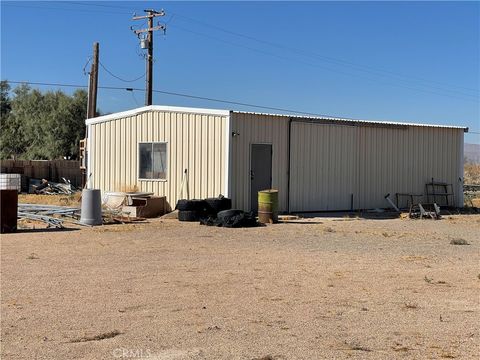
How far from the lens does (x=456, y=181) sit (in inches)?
938

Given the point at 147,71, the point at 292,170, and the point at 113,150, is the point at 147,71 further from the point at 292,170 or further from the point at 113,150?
the point at 292,170

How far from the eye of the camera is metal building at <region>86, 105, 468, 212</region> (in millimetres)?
18422

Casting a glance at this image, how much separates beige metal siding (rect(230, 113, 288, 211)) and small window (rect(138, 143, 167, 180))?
2.49 metres

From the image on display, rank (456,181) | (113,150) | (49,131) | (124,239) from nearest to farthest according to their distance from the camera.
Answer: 1. (124,239)
2. (113,150)
3. (456,181)
4. (49,131)

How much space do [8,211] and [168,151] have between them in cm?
610

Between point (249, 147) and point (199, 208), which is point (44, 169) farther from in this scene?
point (199, 208)

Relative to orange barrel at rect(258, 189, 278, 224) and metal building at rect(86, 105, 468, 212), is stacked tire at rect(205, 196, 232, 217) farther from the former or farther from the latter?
Answer: orange barrel at rect(258, 189, 278, 224)

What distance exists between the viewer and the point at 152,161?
19812mm

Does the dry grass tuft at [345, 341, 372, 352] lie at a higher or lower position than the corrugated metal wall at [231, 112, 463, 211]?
lower

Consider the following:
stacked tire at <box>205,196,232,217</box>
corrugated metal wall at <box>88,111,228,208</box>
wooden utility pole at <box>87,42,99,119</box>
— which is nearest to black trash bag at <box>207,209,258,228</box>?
stacked tire at <box>205,196,232,217</box>

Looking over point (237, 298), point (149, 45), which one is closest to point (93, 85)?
point (149, 45)

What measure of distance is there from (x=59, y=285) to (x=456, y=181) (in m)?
19.0

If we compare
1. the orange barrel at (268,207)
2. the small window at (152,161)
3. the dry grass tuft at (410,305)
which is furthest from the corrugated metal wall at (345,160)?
the dry grass tuft at (410,305)

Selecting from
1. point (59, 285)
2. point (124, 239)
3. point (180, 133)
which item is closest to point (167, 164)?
point (180, 133)
